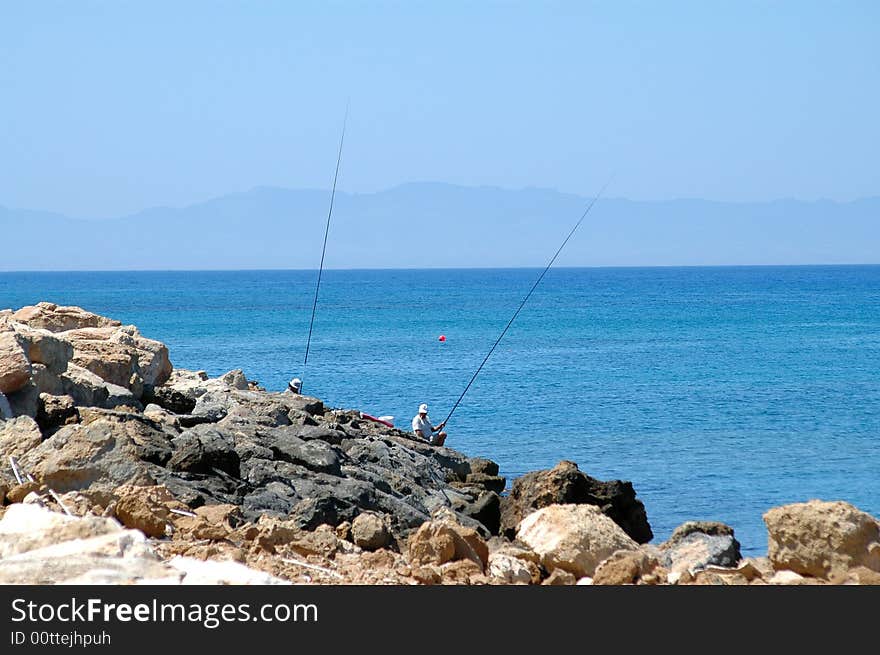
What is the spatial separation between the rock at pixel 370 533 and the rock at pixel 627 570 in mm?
1558

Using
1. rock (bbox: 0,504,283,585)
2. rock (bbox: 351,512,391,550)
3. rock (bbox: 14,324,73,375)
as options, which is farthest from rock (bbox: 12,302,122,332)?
rock (bbox: 0,504,283,585)

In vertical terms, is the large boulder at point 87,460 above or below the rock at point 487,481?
above

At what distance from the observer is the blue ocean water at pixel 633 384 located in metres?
18.7

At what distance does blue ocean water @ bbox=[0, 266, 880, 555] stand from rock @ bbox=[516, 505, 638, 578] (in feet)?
23.7

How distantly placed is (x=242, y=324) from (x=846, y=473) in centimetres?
4471

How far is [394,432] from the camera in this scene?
55.1ft

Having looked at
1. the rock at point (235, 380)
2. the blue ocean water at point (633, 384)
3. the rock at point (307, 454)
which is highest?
the rock at point (307, 454)

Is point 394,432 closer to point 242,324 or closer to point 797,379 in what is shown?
point 797,379

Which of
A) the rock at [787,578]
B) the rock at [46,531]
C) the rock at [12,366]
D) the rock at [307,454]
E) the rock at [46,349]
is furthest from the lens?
the rock at [307,454]

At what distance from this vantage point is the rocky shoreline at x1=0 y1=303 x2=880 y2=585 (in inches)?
225

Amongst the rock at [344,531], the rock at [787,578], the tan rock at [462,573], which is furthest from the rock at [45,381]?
the rock at [787,578]

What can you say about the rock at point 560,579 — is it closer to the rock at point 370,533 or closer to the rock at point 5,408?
the rock at point 370,533

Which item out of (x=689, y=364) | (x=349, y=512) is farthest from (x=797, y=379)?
(x=349, y=512)

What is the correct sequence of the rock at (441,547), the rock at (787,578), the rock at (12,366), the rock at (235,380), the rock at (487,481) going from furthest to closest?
the rock at (235,380) → the rock at (487,481) → the rock at (12,366) → the rock at (441,547) → the rock at (787,578)
